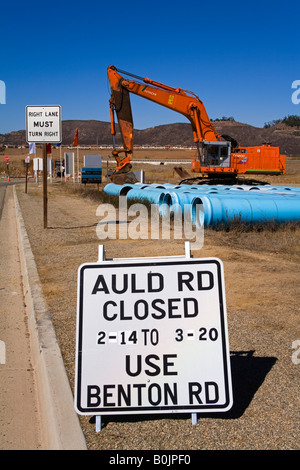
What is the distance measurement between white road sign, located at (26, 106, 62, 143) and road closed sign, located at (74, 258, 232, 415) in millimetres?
10514

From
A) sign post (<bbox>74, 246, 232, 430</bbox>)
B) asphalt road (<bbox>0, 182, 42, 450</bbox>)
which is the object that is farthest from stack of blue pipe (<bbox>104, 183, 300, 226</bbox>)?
sign post (<bbox>74, 246, 232, 430</bbox>)

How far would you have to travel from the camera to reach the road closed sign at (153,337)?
3611mm

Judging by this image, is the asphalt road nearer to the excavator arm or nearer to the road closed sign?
the road closed sign

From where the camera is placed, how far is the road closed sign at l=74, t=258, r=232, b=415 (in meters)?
3.61

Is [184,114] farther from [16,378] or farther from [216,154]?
[16,378]

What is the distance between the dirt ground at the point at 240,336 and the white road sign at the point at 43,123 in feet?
8.62

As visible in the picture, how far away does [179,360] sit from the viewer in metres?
3.67

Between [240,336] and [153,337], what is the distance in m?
2.01

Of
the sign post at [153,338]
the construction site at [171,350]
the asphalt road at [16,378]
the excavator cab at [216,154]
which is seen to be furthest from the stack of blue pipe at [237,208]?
the excavator cab at [216,154]

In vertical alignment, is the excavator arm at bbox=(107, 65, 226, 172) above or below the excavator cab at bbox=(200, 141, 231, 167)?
above

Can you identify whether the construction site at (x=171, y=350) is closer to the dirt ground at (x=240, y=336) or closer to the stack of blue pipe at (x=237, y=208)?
the dirt ground at (x=240, y=336)

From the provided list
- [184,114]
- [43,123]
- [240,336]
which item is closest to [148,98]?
[184,114]

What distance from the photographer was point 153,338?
12.1 feet

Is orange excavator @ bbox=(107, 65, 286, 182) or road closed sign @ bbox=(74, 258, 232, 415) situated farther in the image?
orange excavator @ bbox=(107, 65, 286, 182)
